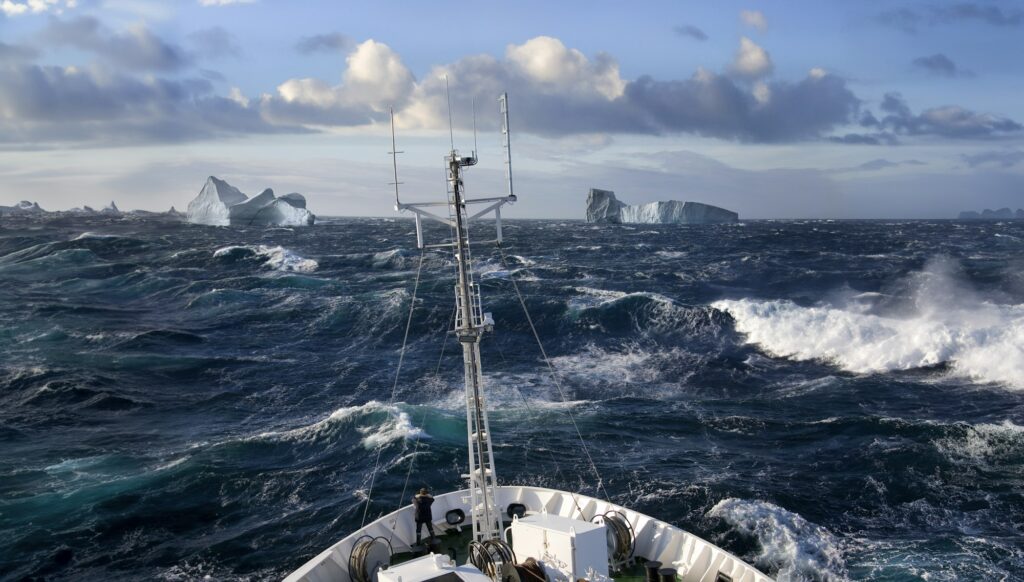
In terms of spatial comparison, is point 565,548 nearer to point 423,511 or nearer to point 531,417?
point 423,511

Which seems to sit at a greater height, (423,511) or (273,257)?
(273,257)

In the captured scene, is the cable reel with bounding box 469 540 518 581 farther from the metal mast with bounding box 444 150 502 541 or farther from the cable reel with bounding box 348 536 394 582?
the cable reel with bounding box 348 536 394 582

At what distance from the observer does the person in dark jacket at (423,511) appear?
1702cm

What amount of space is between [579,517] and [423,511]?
375cm

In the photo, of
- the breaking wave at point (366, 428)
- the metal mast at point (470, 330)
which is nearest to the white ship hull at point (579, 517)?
the metal mast at point (470, 330)

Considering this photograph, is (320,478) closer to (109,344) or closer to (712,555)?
(712,555)

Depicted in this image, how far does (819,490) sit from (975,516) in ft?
14.5

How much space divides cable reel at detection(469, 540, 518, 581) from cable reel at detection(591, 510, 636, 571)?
2519mm

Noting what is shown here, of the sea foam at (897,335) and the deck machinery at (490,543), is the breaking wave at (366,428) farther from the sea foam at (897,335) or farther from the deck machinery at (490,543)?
the sea foam at (897,335)

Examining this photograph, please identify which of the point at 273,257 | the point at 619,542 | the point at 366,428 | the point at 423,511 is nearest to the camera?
the point at 619,542

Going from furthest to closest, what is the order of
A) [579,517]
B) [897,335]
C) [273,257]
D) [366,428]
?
[273,257]
[897,335]
[366,428]
[579,517]

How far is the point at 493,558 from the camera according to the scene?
14.6 m

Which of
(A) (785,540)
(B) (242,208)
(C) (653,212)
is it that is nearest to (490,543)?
(A) (785,540)

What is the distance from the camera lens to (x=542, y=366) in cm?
4125
